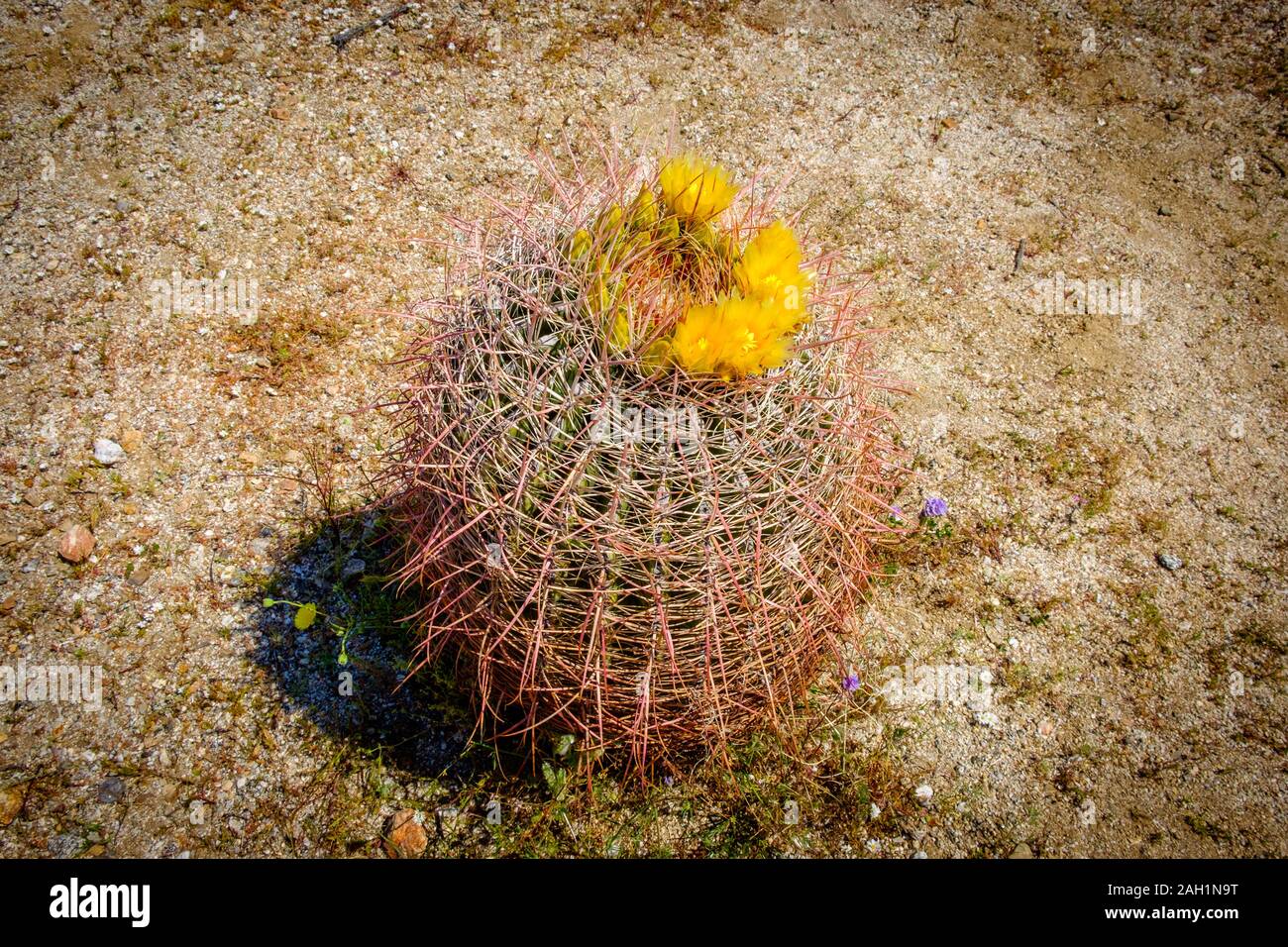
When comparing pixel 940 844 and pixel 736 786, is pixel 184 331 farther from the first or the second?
pixel 940 844

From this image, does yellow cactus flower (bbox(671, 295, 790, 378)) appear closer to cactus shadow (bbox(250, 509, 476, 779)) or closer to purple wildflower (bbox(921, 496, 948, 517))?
cactus shadow (bbox(250, 509, 476, 779))

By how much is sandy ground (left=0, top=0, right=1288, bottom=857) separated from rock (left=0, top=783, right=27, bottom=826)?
0.06 ft

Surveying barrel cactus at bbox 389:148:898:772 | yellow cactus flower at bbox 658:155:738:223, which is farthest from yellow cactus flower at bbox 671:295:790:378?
yellow cactus flower at bbox 658:155:738:223

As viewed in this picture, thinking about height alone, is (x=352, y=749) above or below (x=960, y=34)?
below

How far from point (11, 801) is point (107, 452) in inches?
63.2

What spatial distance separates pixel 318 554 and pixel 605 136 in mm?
3496

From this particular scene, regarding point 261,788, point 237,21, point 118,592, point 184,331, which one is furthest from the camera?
point 237,21

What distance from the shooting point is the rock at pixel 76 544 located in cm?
338

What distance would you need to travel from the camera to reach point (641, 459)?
83.0 inches

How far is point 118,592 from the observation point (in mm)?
3340

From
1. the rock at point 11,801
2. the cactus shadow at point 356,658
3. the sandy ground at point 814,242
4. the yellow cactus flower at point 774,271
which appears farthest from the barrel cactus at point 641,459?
the rock at point 11,801

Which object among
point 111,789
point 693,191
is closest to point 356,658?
point 111,789

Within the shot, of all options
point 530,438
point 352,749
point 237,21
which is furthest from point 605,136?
point 352,749

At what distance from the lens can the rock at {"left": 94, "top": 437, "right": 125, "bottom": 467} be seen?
3.67 m
